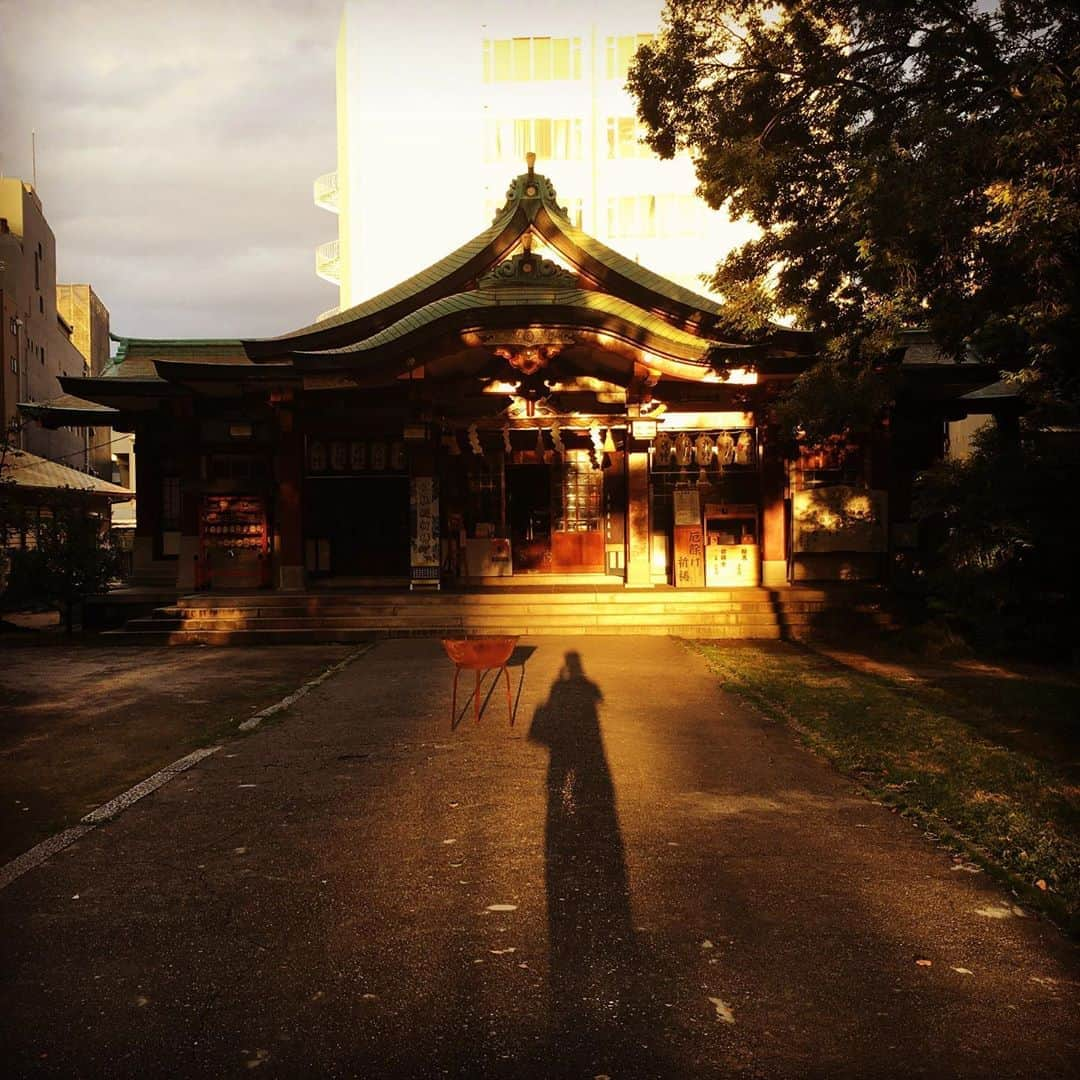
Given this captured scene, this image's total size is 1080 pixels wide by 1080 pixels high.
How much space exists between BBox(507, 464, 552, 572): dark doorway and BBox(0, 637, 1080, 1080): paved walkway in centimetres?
1194

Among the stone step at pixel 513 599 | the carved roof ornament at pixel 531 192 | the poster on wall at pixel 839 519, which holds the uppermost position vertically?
the carved roof ornament at pixel 531 192

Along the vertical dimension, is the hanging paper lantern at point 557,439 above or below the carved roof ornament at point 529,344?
below

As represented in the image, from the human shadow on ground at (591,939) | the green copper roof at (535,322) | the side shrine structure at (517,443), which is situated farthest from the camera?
the side shrine structure at (517,443)

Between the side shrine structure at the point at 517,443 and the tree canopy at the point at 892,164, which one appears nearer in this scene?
the tree canopy at the point at 892,164

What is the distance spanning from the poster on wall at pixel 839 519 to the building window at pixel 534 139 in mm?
34718

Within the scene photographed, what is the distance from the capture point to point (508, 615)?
15.2 meters

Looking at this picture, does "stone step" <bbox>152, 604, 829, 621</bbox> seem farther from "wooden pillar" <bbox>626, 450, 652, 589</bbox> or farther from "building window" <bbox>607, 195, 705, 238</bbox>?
"building window" <bbox>607, 195, 705, 238</bbox>

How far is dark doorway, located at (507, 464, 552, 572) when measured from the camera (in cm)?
1870

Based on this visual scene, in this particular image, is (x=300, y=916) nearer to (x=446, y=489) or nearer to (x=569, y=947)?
(x=569, y=947)

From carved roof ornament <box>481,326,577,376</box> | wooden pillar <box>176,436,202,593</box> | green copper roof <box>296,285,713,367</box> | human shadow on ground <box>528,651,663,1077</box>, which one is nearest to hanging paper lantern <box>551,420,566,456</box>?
carved roof ornament <box>481,326,577,376</box>

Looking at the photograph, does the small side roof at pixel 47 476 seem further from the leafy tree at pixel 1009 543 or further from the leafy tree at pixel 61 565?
the leafy tree at pixel 1009 543

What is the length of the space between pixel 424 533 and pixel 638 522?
419 centimetres

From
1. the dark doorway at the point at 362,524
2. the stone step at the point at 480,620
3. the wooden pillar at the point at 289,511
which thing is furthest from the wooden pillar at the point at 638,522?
the wooden pillar at the point at 289,511

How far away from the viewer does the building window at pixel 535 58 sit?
45.3m
